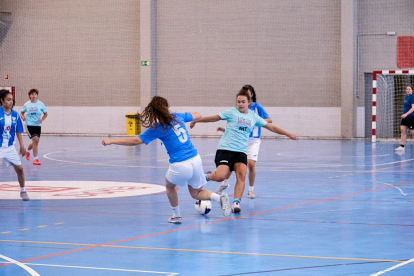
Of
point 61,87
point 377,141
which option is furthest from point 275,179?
point 61,87

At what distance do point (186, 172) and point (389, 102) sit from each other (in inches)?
1004

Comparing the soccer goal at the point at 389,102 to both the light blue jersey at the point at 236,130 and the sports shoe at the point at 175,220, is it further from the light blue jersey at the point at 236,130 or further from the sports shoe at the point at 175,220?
the sports shoe at the point at 175,220

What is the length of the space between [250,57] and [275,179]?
66.4ft

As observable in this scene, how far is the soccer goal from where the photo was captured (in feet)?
108

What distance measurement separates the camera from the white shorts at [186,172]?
30.2 feet

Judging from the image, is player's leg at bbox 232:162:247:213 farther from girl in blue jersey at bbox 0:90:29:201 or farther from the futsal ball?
girl in blue jersey at bbox 0:90:29:201

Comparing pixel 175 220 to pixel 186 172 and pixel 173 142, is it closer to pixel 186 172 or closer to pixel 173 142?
pixel 186 172

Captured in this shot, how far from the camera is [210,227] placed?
9117mm

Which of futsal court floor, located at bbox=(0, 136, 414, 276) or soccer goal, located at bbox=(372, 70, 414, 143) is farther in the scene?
soccer goal, located at bbox=(372, 70, 414, 143)

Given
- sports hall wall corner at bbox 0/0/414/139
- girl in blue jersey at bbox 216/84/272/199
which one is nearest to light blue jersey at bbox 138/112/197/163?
girl in blue jersey at bbox 216/84/272/199

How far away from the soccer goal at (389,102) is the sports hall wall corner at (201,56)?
0.63 meters

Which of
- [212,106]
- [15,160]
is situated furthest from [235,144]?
[212,106]

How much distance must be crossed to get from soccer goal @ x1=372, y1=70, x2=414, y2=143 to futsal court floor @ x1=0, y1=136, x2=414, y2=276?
1617 cm

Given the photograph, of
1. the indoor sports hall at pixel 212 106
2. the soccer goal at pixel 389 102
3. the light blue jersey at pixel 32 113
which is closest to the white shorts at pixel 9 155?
the indoor sports hall at pixel 212 106
